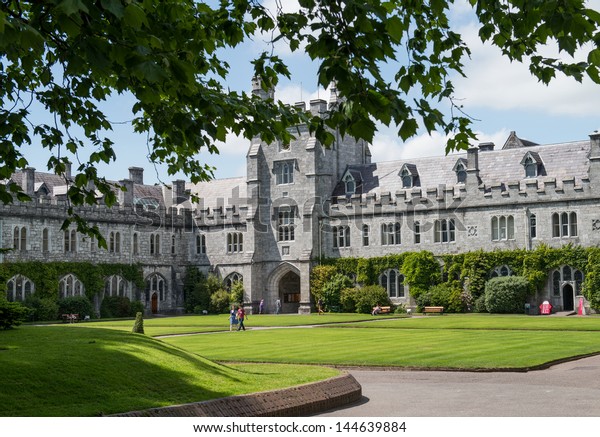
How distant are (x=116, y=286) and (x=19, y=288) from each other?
7.71m

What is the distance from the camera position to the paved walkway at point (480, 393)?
44.3 ft

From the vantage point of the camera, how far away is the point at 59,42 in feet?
30.9

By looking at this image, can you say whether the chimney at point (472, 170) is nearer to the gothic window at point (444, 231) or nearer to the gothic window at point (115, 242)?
the gothic window at point (444, 231)

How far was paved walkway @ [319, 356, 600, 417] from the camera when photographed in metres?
13.5

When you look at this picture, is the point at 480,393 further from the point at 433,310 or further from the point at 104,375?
the point at 433,310

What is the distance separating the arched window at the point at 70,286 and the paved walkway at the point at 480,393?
37423mm

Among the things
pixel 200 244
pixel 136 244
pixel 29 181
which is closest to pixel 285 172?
pixel 200 244

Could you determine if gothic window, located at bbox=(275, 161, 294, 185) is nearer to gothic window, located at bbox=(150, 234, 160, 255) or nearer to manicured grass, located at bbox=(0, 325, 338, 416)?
gothic window, located at bbox=(150, 234, 160, 255)

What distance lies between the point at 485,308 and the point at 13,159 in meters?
41.6

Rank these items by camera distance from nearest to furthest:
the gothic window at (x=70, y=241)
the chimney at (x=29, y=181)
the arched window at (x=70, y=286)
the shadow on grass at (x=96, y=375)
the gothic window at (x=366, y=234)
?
the shadow on grass at (x=96, y=375) → the arched window at (x=70, y=286) → the chimney at (x=29, y=181) → the gothic window at (x=70, y=241) → the gothic window at (x=366, y=234)

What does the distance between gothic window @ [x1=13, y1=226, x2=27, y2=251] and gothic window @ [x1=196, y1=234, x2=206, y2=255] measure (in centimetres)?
1493

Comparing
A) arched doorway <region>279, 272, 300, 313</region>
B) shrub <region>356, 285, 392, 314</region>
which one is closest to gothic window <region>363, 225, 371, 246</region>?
shrub <region>356, 285, 392, 314</region>

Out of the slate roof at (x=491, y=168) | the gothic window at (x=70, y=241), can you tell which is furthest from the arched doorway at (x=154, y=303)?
the slate roof at (x=491, y=168)

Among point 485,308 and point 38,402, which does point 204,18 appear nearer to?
point 38,402
